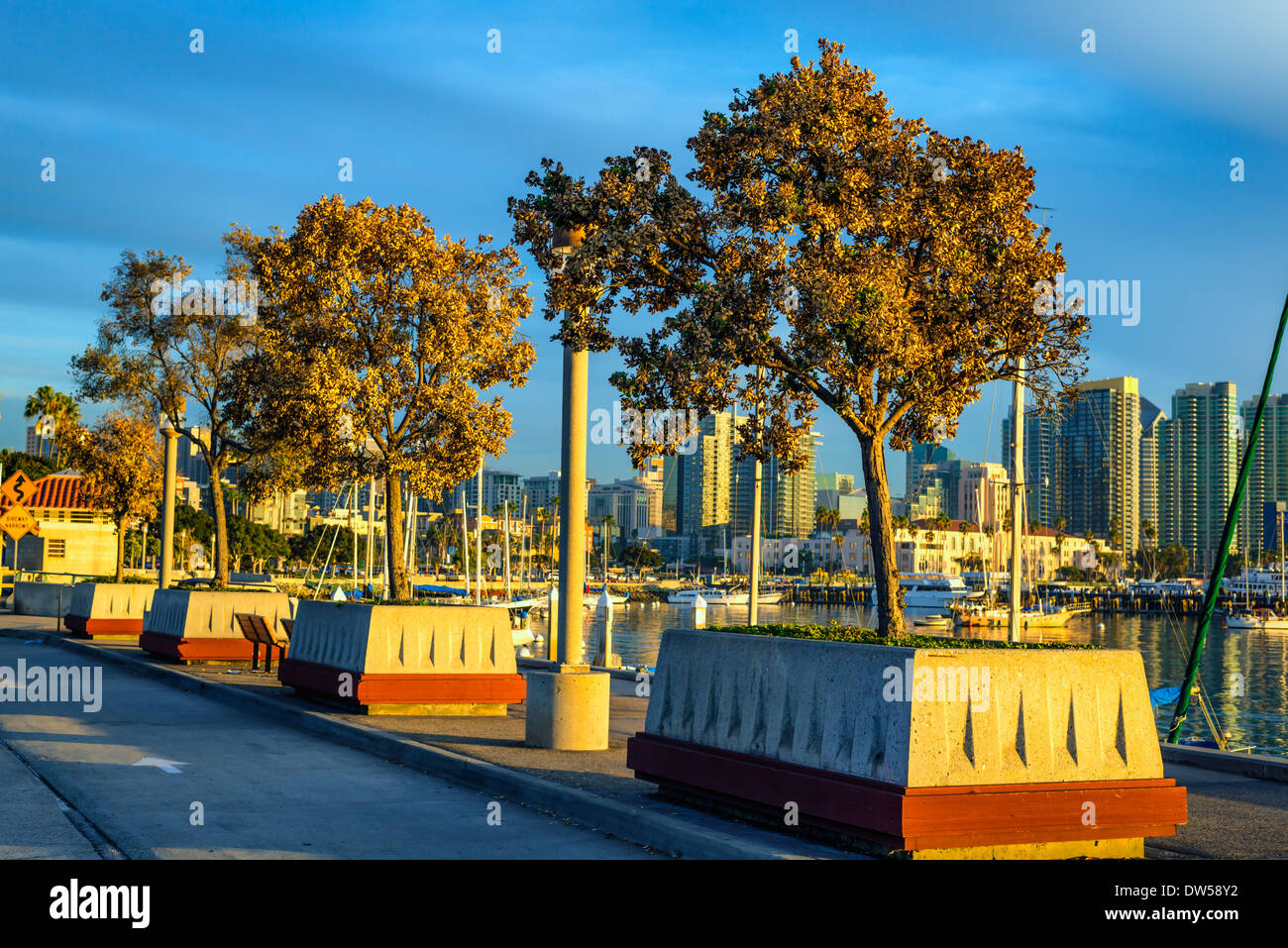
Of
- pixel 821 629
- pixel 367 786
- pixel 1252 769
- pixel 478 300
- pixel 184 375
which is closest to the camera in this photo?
pixel 821 629

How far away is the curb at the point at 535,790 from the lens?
8508mm

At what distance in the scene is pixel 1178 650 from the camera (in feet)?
305

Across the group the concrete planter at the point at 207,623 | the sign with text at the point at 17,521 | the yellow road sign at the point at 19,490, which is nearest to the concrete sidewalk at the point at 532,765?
the concrete planter at the point at 207,623

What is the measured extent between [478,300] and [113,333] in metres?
14.0

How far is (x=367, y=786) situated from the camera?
11.6 metres

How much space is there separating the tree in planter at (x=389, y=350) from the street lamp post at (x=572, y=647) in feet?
24.4

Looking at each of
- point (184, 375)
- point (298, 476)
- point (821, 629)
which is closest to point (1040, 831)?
point (821, 629)

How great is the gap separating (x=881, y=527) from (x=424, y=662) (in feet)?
27.3

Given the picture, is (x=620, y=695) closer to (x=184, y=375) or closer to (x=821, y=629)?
(x=821, y=629)

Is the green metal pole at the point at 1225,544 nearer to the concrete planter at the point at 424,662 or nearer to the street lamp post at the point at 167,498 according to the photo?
the concrete planter at the point at 424,662

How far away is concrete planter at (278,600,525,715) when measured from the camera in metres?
16.6

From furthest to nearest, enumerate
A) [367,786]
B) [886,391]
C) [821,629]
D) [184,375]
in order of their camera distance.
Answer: [184,375], [367,786], [886,391], [821,629]

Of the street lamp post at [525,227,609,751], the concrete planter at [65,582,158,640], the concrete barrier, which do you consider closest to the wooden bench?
the concrete planter at [65,582,158,640]

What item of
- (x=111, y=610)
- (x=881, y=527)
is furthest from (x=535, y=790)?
(x=111, y=610)
